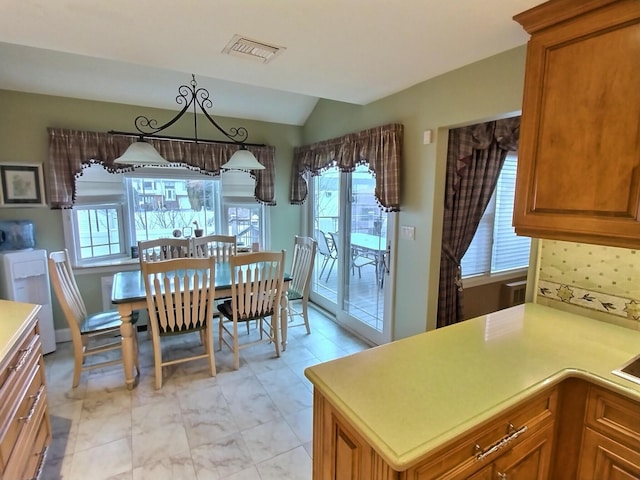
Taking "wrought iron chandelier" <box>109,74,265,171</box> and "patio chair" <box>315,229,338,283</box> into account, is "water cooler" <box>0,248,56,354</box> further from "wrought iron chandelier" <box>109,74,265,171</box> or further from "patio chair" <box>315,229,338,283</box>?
"patio chair" <box>315,229,338,283</box>

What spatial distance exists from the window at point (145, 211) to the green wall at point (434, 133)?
1929 millimetres

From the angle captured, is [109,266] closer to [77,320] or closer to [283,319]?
[77,320]

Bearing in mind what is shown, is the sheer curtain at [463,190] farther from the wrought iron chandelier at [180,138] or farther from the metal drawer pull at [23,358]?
the metal drawer pull at [23,358]

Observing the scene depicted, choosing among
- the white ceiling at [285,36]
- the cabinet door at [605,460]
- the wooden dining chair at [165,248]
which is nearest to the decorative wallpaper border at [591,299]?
the cabinet door at [605,460]

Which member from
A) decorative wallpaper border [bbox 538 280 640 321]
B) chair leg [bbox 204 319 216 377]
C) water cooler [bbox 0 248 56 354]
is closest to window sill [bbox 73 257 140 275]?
water cooler [bbox 0 248 56 354]

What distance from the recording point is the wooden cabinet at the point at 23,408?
1326mm

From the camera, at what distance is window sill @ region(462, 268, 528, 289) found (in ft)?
10.8

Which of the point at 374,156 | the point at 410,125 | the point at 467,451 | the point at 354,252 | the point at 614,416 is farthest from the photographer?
the point at 354,252

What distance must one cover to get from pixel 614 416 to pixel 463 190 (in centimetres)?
193

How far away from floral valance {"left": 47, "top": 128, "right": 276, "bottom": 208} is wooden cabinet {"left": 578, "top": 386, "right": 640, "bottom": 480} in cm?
348

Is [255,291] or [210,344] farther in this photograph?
[255,291]

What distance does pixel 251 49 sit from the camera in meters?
1.94

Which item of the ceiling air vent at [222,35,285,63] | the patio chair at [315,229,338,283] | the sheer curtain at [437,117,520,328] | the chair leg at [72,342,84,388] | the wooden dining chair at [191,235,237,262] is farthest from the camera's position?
the patio chair at [315,229,338,283]

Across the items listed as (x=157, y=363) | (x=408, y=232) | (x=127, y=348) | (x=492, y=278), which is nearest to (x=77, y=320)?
(x=127, y=348)
